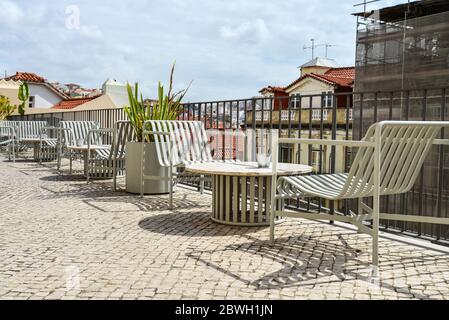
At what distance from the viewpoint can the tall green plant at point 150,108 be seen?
7.04m

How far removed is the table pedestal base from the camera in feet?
15.6

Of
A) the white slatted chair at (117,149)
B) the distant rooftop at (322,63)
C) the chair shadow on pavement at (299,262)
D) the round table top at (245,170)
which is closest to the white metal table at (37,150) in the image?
the white slatted chair at (117,149)

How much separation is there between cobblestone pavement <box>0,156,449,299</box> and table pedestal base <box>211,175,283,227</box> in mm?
153

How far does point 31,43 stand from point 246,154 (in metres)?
2.60

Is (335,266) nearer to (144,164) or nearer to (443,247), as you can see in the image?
(443,247)

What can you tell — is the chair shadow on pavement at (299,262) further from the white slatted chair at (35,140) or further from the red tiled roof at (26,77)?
the red tiled roof at (26,77)

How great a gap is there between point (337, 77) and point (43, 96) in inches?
1045

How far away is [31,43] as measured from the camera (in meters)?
5.55

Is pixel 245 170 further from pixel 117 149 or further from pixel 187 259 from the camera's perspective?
pixel 117 149

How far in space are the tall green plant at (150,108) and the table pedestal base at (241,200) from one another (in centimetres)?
237

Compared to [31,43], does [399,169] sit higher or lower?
lower

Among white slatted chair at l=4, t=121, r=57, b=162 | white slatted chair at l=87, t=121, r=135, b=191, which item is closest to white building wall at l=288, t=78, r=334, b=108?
white slatted chair at l=4, t=121, r=57, b=162
